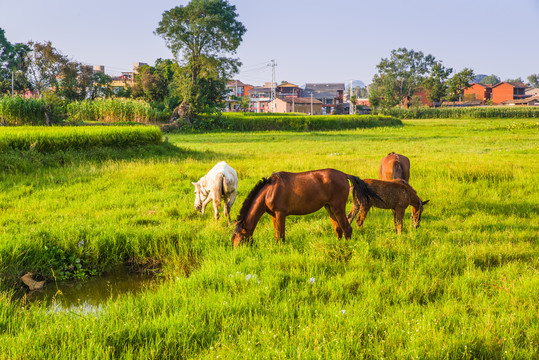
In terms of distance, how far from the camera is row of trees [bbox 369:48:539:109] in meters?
86.9

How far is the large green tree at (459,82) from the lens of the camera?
278 feet

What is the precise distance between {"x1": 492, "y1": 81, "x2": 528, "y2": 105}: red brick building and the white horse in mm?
115085

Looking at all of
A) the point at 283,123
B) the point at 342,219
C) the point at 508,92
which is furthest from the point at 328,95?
the point at 342,219

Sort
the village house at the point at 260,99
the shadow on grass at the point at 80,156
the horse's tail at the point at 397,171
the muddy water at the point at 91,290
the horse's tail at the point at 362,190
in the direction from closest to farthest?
the muddy water at the point at 91,290 → the horse's tail at the point at 362,190 → the horse's tail at the point at 397,171 → the shadow on grass at the point at 80,156 → the village house at the point at 260,99

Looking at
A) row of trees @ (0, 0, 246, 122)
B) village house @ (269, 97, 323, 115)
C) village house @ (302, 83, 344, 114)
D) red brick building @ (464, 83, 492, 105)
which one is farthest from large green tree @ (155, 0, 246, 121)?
red brick building @ (464, 83, 492, 105)

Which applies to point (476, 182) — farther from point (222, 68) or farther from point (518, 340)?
point (222, 68)

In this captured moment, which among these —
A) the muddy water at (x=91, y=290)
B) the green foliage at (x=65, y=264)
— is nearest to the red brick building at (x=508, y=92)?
the muddy water at (x=91, y=290)

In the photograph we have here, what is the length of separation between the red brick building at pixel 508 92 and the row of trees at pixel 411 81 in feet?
68.5

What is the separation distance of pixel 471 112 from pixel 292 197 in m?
75.6

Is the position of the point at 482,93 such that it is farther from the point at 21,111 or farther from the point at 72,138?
the point at 72,138

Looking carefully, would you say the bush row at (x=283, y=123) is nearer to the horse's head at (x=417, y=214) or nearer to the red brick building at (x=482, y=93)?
the horse's head at (x=417, y=214)

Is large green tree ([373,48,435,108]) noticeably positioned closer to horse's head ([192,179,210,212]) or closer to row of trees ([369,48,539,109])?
row of trees ([369,48,539,109])

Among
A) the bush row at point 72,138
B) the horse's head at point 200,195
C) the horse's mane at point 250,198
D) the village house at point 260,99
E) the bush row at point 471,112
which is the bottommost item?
the horse's head at point 200,195

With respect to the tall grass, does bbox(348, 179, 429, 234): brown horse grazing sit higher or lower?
lower
